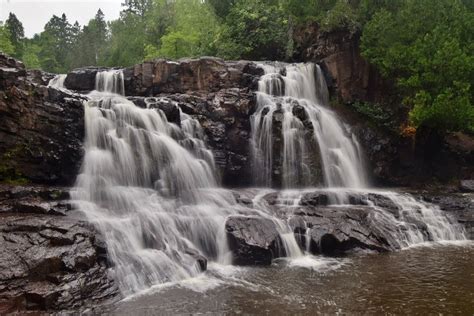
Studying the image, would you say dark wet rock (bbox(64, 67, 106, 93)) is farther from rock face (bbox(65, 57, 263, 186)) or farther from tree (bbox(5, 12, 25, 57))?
tree (bbox(5, 12, 25, 57))

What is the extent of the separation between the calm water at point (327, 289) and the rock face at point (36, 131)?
7.07 metres

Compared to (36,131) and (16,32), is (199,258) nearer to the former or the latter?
(36,131)

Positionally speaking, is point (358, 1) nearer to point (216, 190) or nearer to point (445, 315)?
point (216, 190)

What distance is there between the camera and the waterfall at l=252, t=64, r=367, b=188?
18484mm

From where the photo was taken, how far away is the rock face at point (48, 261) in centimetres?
795

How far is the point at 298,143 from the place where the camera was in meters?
18.8

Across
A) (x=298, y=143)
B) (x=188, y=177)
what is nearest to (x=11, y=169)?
(x=188, y=177)

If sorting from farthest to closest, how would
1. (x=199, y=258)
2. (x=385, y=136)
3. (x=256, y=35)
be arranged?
(x=256, y=35) < (x=385, y=136) < (x=199, y=258)

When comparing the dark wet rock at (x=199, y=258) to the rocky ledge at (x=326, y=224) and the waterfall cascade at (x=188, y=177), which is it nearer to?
the waterfall cascade at (x=188, y=177)

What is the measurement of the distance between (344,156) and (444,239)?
684 cm

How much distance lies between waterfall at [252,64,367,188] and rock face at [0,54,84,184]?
8.07 meters

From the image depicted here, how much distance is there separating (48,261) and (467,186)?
1885 centimetres

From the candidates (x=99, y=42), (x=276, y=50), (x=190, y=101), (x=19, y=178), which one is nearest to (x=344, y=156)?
(x=190, y=101)

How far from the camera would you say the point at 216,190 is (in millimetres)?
15406
